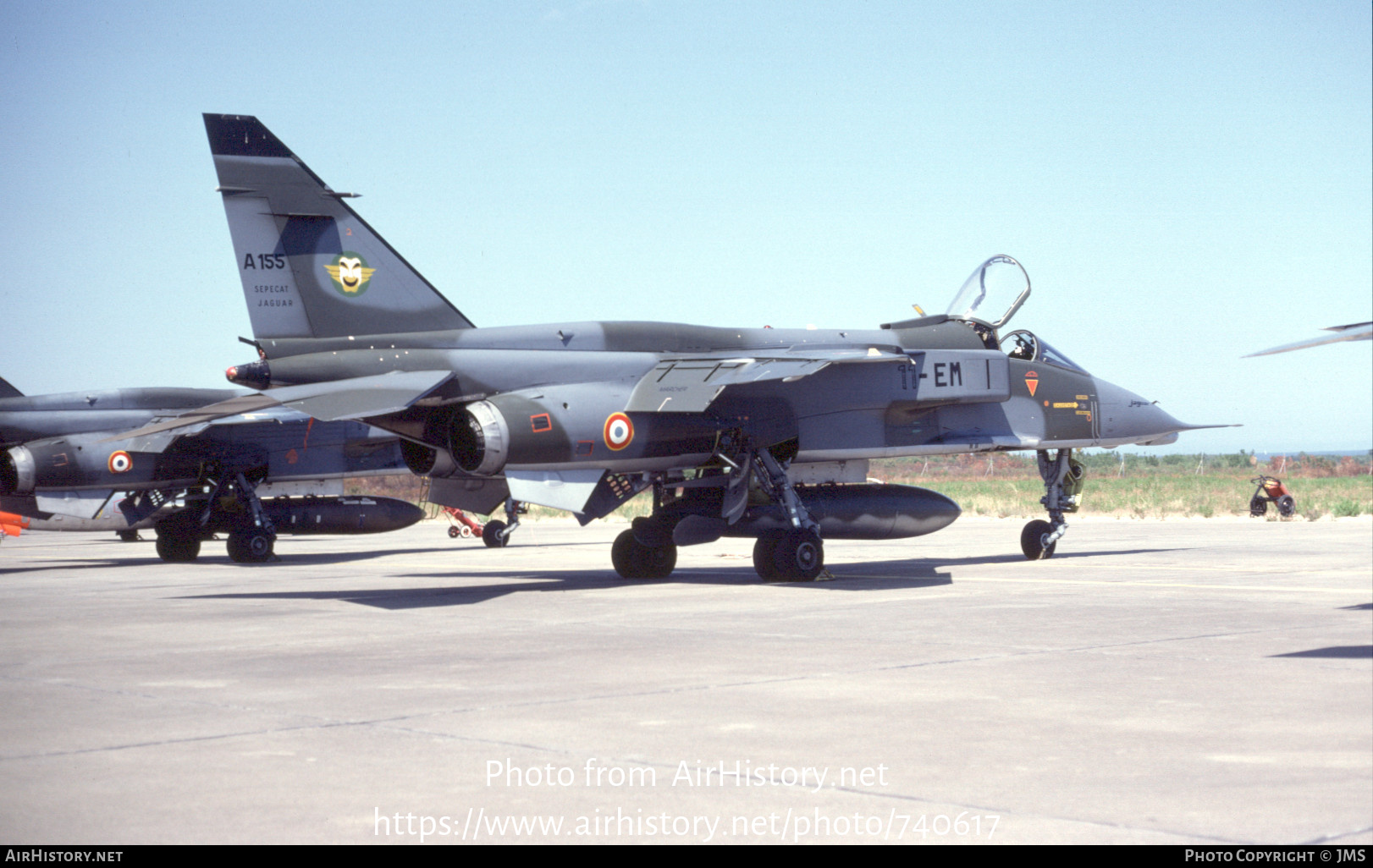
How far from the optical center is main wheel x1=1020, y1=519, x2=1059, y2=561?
1906cm

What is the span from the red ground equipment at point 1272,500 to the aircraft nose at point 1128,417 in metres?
14.6

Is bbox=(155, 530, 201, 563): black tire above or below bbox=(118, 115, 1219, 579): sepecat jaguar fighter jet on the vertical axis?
below

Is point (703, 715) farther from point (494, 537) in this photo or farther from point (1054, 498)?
point (494, 537)

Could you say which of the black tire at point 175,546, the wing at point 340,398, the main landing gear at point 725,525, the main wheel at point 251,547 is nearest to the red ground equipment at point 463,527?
the black tire at point 175,546

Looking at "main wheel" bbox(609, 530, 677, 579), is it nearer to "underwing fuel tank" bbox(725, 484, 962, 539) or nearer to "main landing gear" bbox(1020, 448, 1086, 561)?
"underwing fuel tank" bbox(725, 484, 962, 539)

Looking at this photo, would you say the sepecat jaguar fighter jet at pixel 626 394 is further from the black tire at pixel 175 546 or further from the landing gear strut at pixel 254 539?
the black tire at pixel 175 546

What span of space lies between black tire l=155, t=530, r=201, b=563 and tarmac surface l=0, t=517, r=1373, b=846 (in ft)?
31.5

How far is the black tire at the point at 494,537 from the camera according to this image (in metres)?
26.7

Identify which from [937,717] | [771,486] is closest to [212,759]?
[937,717]

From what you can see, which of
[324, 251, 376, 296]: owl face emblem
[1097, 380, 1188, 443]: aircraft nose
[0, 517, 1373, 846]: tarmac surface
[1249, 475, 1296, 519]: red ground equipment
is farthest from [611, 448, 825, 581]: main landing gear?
[1249, 475, 1296, 519]: red ground equipment

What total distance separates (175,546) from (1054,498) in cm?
1512

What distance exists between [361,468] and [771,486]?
10743 millimetres

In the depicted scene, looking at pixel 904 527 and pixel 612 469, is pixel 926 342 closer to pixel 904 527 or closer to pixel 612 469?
pixel 904 527

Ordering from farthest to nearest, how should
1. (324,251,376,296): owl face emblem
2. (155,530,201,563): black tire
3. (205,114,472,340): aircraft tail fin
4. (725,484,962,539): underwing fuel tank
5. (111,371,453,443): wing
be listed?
1. (155,530,201,563): black tire
2. (725,484,962,539): underwing fuel tank
3. (324,251,376,296): owl face emblem
4. (205,114,472,340): aircraft tail fin
5. (111,371,453,443): wing
